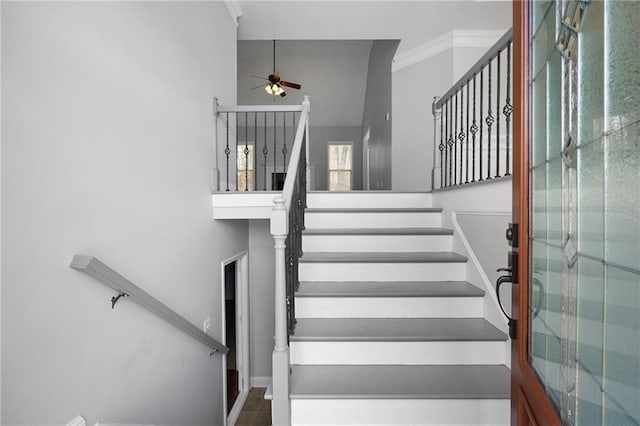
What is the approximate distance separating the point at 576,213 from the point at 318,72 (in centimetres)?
779

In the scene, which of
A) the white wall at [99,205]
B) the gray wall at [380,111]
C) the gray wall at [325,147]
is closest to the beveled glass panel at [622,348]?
the white wall at [99,205]

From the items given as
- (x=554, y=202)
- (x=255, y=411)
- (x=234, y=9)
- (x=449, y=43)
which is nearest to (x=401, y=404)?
(x=554, y=202)

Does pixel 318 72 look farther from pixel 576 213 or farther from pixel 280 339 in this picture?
pixel 576 213

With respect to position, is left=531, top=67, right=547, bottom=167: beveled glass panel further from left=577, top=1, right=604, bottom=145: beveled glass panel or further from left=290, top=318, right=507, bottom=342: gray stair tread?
left=290, top=318, right=507, bottom=342: gray stair tread

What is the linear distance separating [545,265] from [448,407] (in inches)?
41.1

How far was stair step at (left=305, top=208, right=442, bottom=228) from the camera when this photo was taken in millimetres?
3023

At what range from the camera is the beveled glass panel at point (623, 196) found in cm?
58

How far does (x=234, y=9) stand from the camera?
144 inches

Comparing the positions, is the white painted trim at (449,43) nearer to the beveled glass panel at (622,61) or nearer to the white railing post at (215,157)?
the white railing post at (215,157)

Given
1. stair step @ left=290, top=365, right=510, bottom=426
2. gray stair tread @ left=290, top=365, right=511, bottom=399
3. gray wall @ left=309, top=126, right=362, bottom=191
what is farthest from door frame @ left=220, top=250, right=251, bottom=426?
gray wall @ left=309, top=126, right=362, bottom=191

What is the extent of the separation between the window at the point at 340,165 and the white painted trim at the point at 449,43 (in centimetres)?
417

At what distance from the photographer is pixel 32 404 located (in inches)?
45.9

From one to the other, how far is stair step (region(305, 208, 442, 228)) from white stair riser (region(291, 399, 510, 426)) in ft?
5.44

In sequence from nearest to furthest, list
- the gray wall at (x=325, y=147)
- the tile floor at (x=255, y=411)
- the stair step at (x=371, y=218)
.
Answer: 1. the stair step at (x=371, y=218)
2. the tile floor at (x=255, y=411)
3. the gray wall at (x=325, y=147)
